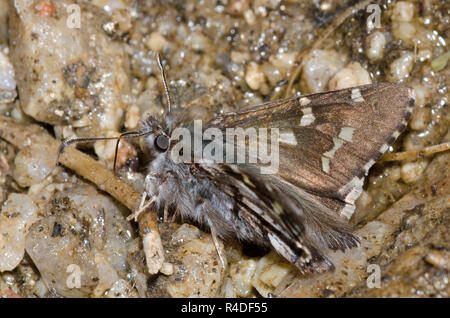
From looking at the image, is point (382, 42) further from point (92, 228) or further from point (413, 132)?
point (92, 228)

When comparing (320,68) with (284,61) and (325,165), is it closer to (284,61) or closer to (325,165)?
(284,61)

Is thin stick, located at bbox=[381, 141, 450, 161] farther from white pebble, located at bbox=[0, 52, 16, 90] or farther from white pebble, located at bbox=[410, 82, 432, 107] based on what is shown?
white pebble, located at bbox=[0, 52, 16, 90]

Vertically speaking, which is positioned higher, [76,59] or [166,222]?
[76,59]

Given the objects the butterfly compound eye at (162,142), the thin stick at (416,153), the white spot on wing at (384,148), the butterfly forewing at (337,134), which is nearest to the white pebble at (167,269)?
the butterfly compound eye at (162,142)

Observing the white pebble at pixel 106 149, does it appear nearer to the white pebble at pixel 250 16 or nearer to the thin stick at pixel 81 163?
the thin stick at pixel 81 163

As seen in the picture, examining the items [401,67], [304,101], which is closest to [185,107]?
[304,101]
